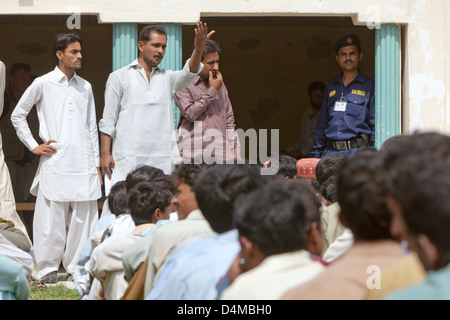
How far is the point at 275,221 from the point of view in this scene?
2451 millimetres

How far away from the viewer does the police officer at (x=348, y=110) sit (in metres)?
7.48

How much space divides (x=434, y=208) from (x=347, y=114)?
5756 millimetres

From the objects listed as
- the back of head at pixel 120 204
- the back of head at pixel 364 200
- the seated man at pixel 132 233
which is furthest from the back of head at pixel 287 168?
the back of head at pixel 364 200

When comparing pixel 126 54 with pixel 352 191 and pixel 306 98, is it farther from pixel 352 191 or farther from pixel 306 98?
pixel 352 191

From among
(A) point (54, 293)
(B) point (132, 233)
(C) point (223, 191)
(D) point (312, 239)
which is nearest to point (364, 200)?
(D) point (312, 239)

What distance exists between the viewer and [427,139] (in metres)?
2.57

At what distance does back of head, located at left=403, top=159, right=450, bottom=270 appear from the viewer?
184 centimetres

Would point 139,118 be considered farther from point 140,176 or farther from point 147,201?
point 147,201

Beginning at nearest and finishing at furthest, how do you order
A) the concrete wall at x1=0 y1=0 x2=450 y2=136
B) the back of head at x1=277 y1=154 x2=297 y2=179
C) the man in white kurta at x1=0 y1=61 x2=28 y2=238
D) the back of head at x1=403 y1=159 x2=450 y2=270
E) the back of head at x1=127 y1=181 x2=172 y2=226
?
the back of head at x1=403 y1=159 x2=450 y2=270 < the back of head at x1=127 y1=181 x2=172 y2=226 < the back of head at x1=277 y1=154 x2=297 y2=179 < the man in white kurta at x1=0 y1=61 x2=28 y2=238 < the concrete wall at x1=0 y1=0 x2=450 y2=136

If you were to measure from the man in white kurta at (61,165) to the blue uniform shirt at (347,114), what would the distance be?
2.08 meters

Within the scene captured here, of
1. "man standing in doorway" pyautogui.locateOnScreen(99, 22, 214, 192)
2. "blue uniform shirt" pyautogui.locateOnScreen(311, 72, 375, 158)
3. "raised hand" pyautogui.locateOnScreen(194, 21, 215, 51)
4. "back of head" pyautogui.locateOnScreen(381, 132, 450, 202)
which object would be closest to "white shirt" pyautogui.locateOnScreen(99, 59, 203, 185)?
"man standing in doorway" pyautogui.locateOnScreen(99, 22, 214, 192)

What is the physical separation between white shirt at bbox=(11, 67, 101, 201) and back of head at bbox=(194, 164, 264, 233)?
3.97 meters

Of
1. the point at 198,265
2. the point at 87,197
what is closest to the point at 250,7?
the point at 87,197

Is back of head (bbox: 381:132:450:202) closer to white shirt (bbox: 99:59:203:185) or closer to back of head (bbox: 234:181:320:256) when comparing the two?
back of head (bbox: 234:181:320:256)
